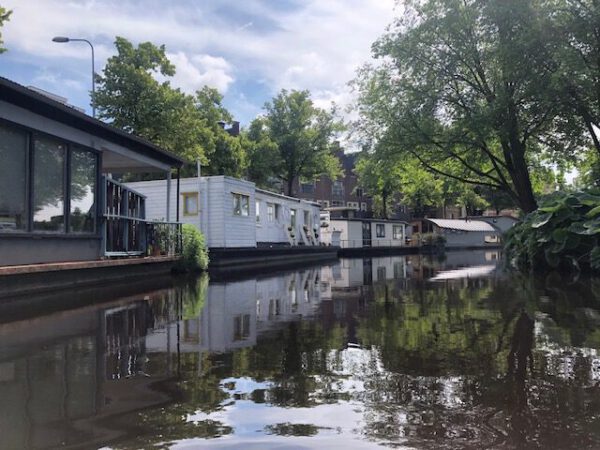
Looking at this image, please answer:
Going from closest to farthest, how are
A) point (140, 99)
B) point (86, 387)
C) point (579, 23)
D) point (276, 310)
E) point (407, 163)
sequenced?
1. point (86, 387)
2. point (276, 310)
3. point (579, 23)
4. point (140, 99)
5. point (407, 163)

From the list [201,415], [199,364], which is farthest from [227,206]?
[201,415]

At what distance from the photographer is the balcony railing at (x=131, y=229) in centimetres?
1287

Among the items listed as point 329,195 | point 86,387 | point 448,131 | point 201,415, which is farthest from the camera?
point 329,195

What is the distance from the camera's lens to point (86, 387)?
410 cm

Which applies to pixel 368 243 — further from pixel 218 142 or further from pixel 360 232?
pixel 218 142

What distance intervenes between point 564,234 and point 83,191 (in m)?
14.2

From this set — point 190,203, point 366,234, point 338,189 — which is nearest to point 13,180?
point 190,203

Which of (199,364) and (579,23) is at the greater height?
(579,23)

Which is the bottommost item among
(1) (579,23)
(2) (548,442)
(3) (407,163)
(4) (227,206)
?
(2) (548,442)

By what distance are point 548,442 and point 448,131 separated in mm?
23064

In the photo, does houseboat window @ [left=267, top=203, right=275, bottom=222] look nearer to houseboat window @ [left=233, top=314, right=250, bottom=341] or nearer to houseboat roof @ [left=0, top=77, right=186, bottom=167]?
houseboat roof @ [left=0, top=77, right=186, bottom=167]

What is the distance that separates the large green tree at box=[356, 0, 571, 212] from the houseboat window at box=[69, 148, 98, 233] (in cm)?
1557

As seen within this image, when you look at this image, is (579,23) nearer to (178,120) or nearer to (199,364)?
(178,120)

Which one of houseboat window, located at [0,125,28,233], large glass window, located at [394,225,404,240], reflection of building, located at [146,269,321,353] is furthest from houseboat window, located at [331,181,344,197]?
houseboat window, located at [0,125,28,233]
